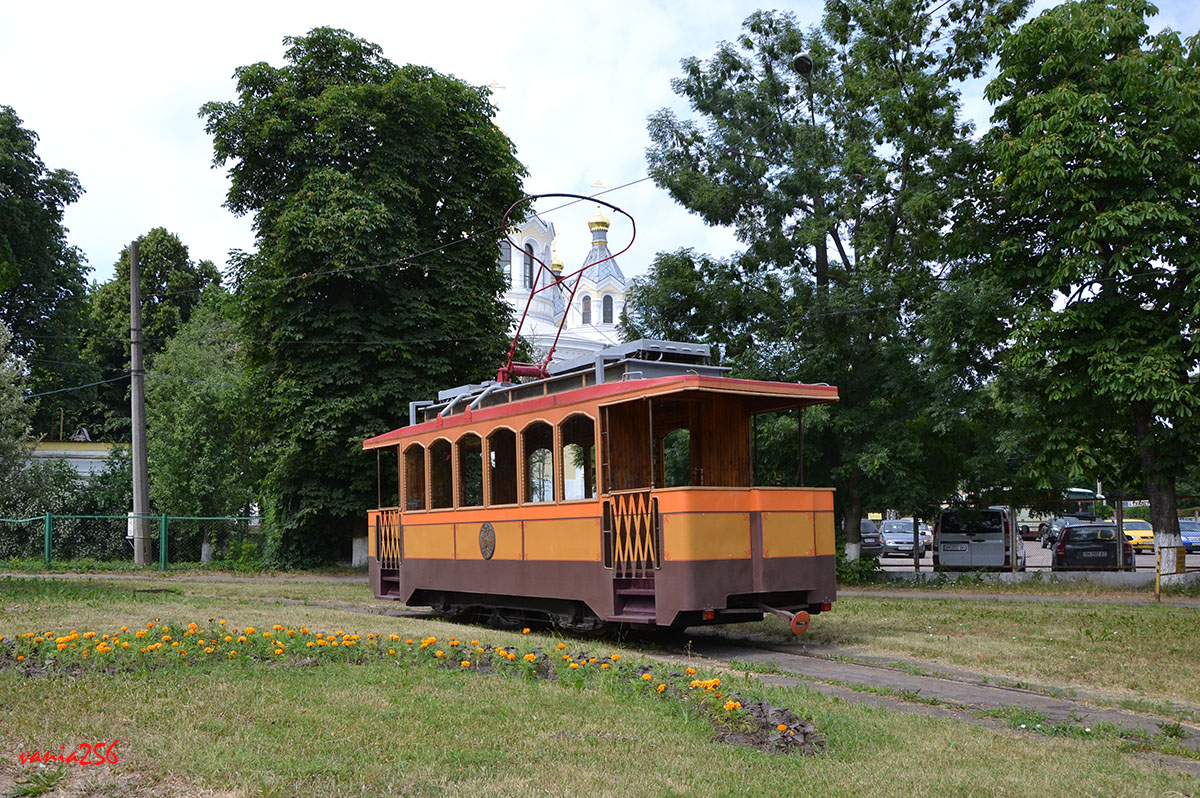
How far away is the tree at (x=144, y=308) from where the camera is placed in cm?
5691

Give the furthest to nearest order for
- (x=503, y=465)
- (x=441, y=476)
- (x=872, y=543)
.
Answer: (x=872, y=543) → (x=441, y=476) → (x=503, y=465)

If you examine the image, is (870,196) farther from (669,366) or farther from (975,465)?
(669,366)

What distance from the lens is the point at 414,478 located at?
17.5 meters

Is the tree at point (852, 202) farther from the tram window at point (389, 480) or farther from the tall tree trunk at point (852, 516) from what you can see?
the tram window at point (389, 480)

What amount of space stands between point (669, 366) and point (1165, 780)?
316 inches

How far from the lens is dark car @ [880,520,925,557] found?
4297 centimetres

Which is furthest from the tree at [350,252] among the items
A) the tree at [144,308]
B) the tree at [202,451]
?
the tree at [144,308]

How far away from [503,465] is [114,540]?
25.4 m

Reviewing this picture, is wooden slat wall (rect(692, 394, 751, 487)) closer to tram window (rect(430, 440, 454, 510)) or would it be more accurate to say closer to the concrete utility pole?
tram window (rect(430, 440, 454, 510))

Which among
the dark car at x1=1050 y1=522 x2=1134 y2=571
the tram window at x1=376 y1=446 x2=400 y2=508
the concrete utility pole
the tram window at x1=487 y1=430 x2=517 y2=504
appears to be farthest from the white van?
the concrete utility pole

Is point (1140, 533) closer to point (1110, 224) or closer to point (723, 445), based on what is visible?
point (1110, 224)

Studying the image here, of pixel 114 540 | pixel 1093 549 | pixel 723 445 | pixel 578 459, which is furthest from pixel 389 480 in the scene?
pixel 723 445

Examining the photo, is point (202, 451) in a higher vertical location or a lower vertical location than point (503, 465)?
higher

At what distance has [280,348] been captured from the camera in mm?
29266
